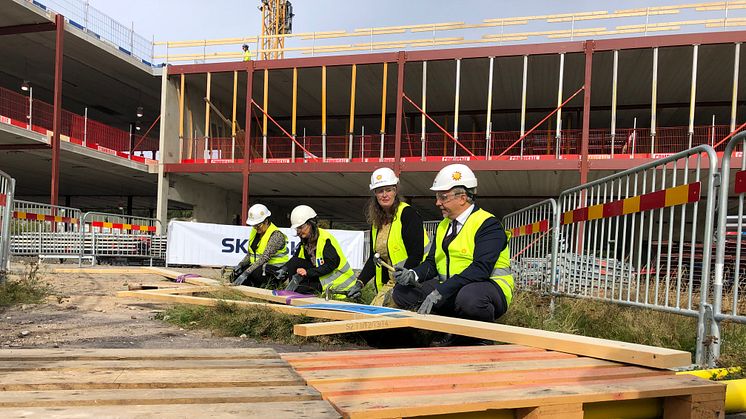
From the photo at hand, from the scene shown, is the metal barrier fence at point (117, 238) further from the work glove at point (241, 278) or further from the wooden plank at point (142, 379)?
the wooden plank at point (142, 379)

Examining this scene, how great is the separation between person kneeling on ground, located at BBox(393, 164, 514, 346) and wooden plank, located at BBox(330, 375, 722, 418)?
4.75 feet

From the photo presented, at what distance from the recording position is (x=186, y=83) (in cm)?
1888

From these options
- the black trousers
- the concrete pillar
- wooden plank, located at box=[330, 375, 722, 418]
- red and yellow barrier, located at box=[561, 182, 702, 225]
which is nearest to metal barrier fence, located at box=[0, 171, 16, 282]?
the black trousers

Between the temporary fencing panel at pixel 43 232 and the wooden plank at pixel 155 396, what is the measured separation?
12201 mm

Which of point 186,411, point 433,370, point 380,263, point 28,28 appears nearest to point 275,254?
point 380,263

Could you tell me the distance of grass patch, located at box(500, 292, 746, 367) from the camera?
3701 millimetres

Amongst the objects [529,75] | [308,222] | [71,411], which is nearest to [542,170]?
[529,75]

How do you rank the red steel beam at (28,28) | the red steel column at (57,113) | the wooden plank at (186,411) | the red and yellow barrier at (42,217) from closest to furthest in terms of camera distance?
1. the wooden plank at (186,411)
2. the red and yellow barrier at (42,217)
3. the red steel column at (57,113)
4. the red steel beam at (28,28)

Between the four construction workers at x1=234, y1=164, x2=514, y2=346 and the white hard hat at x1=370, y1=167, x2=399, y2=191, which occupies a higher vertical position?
the white hard hat at x1=370, y1=167, x2=399, y2=191

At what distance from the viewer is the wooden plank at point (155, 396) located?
181cm

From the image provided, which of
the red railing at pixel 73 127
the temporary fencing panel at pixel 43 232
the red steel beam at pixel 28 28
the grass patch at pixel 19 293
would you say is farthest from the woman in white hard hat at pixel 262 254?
the red steel beam at pixel 28 28

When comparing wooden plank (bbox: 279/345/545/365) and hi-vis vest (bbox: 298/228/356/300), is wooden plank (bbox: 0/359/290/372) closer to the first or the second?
wooden plank (bbox: 279/345/545/365)

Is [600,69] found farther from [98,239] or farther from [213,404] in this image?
[213,404]

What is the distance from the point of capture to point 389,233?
4.88 meters
